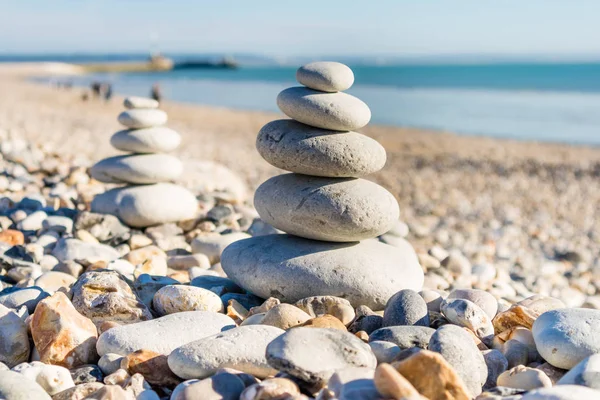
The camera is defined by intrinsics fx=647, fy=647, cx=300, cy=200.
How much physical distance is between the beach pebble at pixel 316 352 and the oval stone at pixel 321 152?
5.02 ft

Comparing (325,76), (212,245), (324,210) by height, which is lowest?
(212,245)

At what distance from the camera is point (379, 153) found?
14.5ft

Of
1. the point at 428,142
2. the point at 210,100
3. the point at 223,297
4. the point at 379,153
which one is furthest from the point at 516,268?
the point at 210,100

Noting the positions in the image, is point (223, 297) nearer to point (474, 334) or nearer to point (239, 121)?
point (474, 334)

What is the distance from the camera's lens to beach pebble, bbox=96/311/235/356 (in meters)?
3.24

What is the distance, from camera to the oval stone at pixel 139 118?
6738 millimetres

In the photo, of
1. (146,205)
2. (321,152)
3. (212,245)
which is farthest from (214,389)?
(146,205)

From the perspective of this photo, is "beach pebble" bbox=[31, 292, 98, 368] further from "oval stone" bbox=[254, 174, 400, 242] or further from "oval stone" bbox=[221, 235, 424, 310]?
"oval stone" bbox=[254, 174, 400, 242]

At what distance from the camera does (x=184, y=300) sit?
150 inches

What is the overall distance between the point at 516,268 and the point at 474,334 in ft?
15.1

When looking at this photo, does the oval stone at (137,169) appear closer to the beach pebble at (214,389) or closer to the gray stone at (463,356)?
the beach pebble at (214,389)

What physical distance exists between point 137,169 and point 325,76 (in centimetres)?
302

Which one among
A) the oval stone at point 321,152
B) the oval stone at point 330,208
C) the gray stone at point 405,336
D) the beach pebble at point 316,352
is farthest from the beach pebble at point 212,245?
the beach pebble at point 316,352

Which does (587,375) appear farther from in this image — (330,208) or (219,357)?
(330,208)
